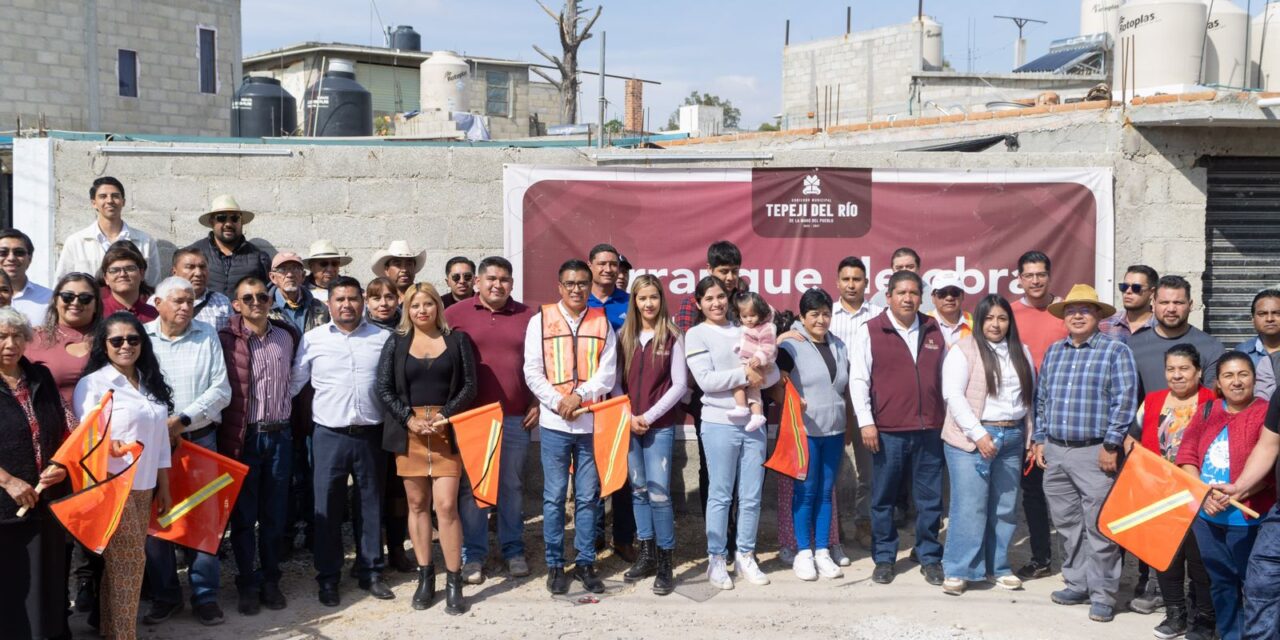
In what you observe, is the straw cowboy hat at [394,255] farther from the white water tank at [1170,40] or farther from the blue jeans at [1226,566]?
the white water tank at [1170,40]

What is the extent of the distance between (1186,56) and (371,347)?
912 centimetres

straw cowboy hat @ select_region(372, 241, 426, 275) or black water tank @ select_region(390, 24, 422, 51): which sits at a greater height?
black water tank @ select_region(390, 24, 422, 51)

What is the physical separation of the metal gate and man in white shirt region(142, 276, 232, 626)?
6735 millimetres

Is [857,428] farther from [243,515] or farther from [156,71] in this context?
→ [156,71]

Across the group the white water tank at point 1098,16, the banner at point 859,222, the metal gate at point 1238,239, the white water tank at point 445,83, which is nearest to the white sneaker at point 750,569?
the banner at point 859,222

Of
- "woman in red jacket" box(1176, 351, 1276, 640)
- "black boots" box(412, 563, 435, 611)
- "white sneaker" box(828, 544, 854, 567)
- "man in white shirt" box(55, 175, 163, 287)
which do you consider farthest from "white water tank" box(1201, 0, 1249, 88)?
"man in white shirt" box(55, 175, 163, 287)

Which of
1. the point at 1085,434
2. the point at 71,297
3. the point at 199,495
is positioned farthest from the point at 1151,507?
the point at 71,297

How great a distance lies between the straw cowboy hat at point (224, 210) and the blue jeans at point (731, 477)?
333 cm

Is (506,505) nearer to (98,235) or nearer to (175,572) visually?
(175,572)

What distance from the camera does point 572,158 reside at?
7844mm

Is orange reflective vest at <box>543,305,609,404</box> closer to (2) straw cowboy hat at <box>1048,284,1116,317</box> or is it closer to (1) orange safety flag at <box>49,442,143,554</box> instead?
(1) orange safety flag at <box>49,442,143,554</box>

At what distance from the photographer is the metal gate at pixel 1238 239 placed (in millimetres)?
8055

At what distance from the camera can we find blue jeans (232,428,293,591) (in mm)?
5648

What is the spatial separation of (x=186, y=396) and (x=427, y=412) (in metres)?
1.16
